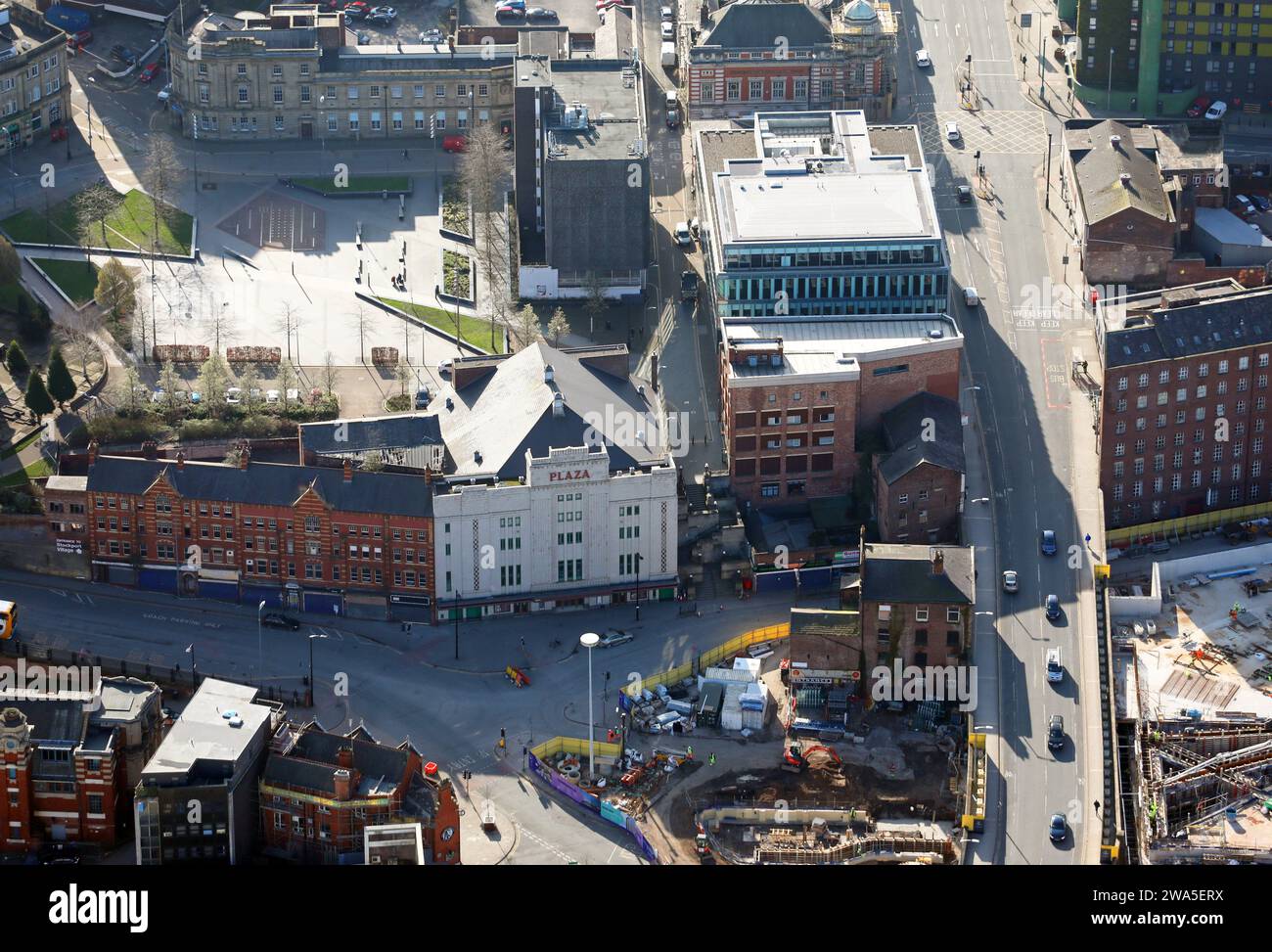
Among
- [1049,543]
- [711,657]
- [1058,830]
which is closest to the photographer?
[1058,830]

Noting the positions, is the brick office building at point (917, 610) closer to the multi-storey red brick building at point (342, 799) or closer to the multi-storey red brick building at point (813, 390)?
the multi-storey red brick building at point (813, 390)

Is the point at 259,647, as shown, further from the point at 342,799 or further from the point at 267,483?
the point at 342,799

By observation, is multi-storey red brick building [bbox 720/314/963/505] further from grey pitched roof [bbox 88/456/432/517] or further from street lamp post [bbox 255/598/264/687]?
street lamp post [bbox 255/598/264/687]

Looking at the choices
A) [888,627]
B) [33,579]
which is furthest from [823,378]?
[33,579]

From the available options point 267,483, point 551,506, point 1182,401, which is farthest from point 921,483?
point 267,483

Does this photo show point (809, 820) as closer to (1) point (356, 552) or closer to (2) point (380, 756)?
(2) point (380, 756)
